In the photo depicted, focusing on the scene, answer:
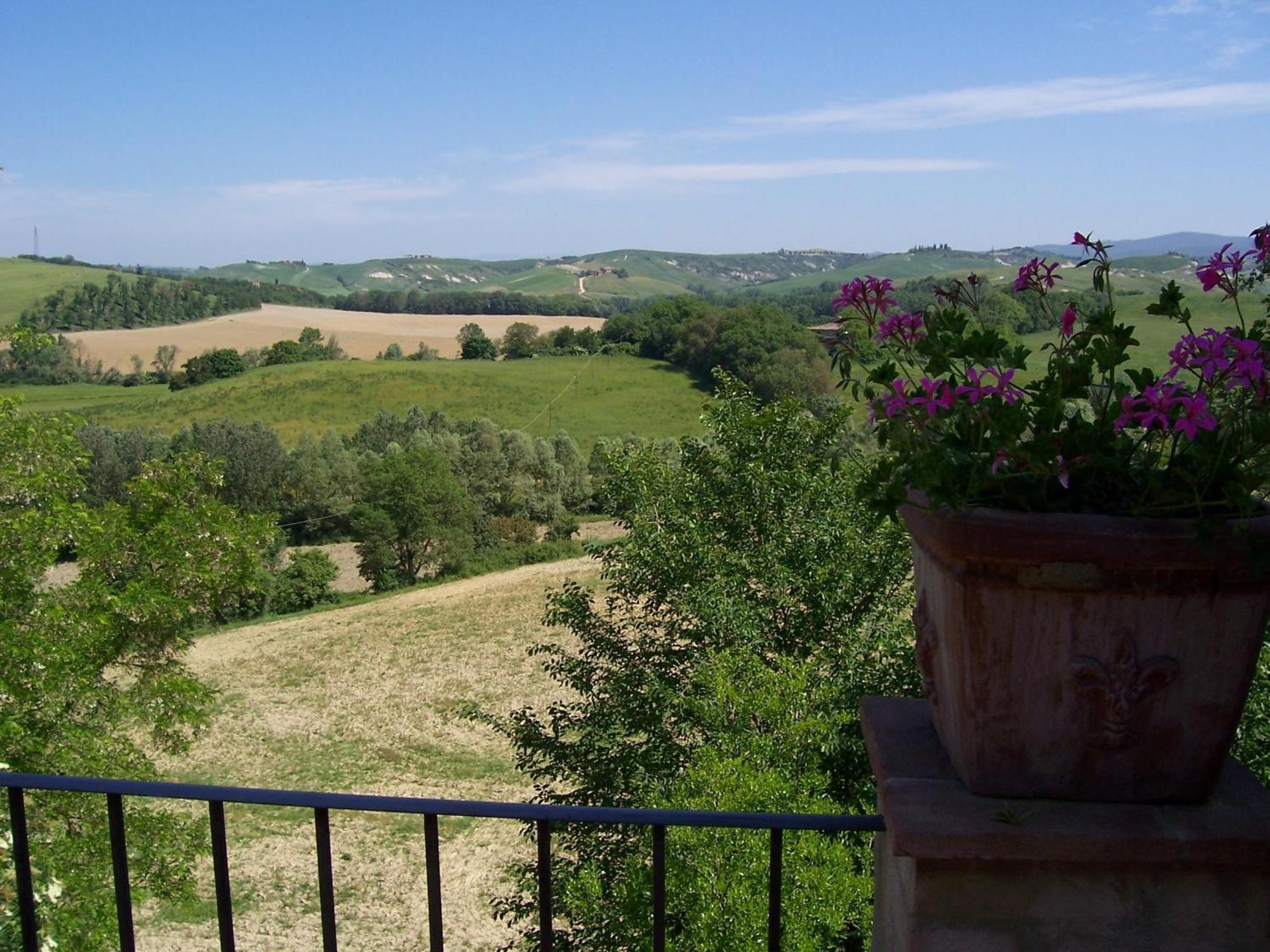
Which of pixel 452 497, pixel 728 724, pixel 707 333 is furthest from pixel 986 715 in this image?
pixel 707 333

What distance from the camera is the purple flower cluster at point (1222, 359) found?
1.48m

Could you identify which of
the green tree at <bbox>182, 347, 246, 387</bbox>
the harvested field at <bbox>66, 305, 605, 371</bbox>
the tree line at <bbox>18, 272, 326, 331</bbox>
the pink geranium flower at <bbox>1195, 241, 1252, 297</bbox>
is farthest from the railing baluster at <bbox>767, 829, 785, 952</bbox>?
the tree line at <bbox>18, 272, 326, 331</bbox>

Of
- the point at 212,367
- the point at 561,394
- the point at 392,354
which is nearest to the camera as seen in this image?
the point at 561,394

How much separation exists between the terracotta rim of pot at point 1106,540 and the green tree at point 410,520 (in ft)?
125

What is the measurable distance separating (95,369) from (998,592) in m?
80.3

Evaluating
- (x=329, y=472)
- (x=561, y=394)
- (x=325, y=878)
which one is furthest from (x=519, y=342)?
(x=325, y=878)

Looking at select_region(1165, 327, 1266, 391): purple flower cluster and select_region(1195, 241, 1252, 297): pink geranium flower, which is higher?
select_region(1195, 241, 1252, 297): pink geranium flower

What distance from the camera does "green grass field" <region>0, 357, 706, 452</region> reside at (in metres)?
56.3

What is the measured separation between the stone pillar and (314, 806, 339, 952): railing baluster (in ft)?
3.34

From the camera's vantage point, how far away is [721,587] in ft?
33.0

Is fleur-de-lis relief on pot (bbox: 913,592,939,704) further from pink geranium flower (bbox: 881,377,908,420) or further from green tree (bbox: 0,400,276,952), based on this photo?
green tree (bbox: 0,400,276,952)

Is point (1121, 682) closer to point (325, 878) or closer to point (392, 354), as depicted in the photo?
point (325, 878)

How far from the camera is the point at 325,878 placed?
76.7 inches

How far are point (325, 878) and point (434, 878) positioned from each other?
0.72 feet
